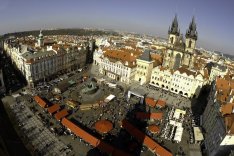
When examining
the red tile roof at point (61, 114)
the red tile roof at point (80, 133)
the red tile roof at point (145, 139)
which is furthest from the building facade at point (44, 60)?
the red tile roof at point (145, 139)

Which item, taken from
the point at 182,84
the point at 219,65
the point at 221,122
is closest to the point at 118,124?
the point at 221,122

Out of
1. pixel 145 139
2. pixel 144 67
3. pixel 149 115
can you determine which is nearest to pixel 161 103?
pixel 149 115

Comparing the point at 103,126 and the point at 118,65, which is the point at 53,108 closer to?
the point at 103,126

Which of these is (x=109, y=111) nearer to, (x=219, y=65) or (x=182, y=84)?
(x=182, y=84)

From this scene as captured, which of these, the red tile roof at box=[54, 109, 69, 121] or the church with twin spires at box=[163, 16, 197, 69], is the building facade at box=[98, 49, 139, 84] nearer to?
the church with twin spires at box=[163, 16, 197, 69]

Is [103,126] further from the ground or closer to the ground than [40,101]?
closer to the ground

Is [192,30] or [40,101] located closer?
[40,101]

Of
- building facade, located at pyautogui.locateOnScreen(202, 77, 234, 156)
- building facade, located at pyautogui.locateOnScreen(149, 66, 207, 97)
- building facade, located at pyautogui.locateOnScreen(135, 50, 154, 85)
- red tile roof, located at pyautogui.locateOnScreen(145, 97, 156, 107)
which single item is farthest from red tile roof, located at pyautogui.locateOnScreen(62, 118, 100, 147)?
building facade, located at pyautogui.locateOnScreen(149, 66, 207, 97)
